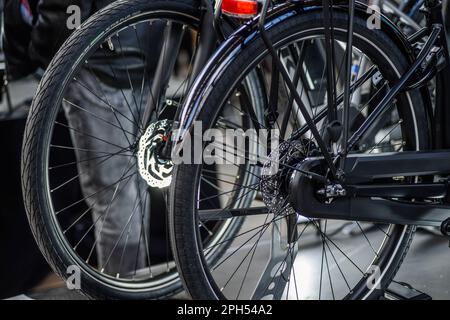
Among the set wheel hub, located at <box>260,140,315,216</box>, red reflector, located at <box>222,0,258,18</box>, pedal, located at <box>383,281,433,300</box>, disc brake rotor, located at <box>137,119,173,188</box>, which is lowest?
pedal, located at <box>383,281,433,300</box>

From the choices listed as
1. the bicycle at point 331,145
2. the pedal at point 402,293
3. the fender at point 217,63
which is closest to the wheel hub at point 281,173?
the bicycle at point 331,145

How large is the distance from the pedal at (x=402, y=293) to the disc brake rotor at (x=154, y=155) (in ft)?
2.69

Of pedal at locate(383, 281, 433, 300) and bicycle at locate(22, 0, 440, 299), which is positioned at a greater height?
bicycle at locate(22, 0, 440, 299)

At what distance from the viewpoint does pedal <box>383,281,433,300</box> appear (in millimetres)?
2287

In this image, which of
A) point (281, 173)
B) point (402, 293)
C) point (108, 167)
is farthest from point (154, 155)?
point (402, 293)

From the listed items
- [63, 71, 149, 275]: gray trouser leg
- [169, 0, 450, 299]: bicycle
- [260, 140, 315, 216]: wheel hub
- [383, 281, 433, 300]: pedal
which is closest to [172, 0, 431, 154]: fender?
[169, 0, 450, 299]: bicycle

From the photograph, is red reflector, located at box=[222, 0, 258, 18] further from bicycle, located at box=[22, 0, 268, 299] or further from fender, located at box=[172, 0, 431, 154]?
bicycle, located at box=[22, 0, 268, 299]

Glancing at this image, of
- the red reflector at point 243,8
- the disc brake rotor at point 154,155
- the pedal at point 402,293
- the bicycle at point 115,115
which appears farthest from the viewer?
the pedal at point 402,293

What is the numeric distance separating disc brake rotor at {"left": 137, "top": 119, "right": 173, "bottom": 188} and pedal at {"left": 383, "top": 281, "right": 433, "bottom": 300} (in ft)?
2.69

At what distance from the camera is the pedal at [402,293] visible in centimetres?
229

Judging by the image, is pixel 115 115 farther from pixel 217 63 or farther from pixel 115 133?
pixel 217 63

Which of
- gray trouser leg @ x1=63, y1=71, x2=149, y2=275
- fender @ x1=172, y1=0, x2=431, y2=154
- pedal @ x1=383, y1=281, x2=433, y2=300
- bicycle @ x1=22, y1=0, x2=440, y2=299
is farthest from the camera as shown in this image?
gray trouser leg @ x1=63, y1=71, x2=149, y2=275

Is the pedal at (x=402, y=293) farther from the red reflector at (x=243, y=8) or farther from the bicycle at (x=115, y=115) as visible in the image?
the red reflector at (x=243, y=8)
